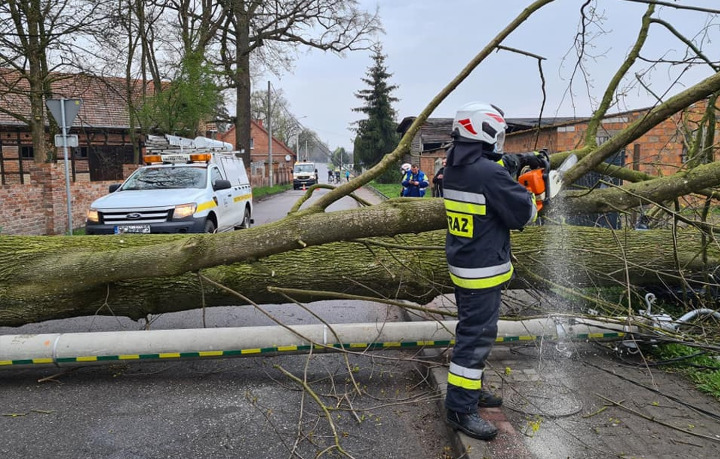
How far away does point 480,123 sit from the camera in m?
2.83

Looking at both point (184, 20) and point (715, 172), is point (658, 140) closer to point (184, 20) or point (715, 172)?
point (715, 172)

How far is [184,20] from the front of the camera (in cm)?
1902

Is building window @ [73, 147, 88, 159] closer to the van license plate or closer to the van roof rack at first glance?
the van roof rack

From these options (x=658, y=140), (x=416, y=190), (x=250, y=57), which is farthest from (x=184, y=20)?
(x=658, y=140)

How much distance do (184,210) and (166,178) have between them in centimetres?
163

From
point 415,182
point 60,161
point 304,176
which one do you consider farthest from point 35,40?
point 304,176

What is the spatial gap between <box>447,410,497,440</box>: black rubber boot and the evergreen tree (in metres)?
35.9

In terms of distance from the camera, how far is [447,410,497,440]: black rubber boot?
2.85 metres

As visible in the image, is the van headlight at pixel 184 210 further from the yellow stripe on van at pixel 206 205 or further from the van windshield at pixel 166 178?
the van windshield at pixel 166 178

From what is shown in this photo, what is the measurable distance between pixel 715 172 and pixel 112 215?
7.26 meters

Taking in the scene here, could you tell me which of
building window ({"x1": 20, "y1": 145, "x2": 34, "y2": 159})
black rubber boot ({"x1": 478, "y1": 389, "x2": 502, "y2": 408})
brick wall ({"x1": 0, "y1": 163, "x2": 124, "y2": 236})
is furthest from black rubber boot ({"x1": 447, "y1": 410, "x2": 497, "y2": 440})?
building window ({"x1": 20, "y1": 145, "x2": 34, "y2": 159})

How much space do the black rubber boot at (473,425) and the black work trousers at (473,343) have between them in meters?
0.04

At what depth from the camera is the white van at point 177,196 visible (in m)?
7.58

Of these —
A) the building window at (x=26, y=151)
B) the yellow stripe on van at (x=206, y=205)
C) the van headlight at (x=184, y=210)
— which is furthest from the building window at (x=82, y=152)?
the van headlight at (x=184, y=210)
